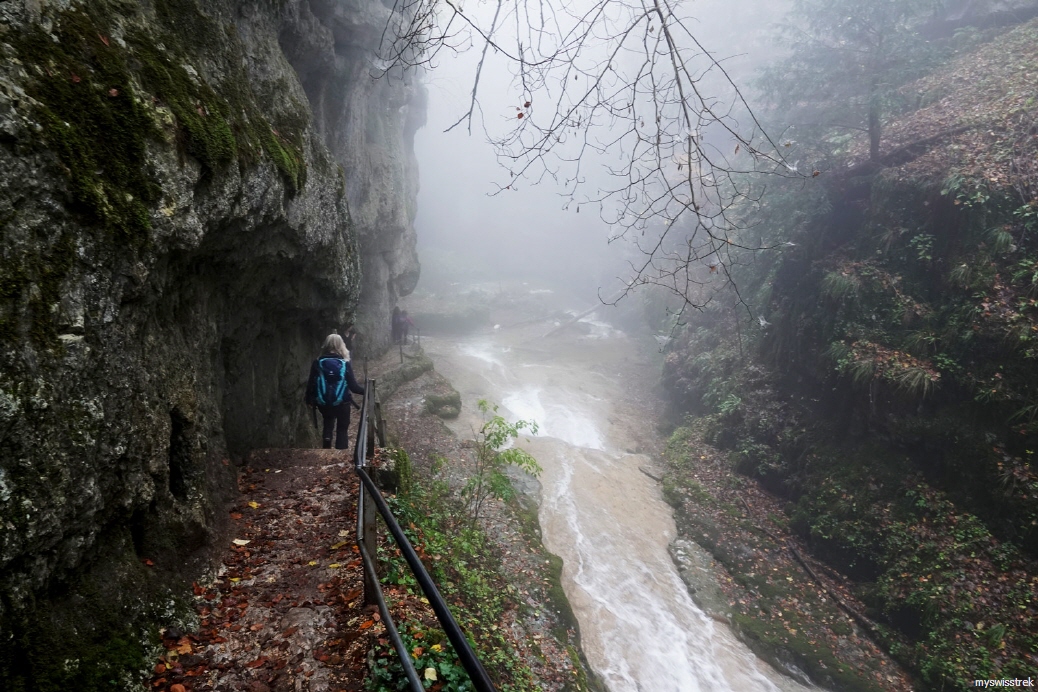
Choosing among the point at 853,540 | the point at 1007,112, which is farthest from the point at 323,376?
the point at 1007,112

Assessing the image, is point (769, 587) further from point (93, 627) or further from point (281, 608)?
point (93, 627)

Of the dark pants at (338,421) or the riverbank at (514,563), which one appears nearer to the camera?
the riverbank at (514,563)

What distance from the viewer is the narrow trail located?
3.09 meters

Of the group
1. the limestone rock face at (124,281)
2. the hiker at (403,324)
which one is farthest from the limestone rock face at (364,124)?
the limestone rock face at (124,281)

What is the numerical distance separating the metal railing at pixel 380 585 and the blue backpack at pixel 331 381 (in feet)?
4.55

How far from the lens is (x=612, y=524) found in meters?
12.4

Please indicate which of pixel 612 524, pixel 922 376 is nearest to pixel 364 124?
pixel 612 524

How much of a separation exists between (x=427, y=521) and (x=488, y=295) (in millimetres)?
34350

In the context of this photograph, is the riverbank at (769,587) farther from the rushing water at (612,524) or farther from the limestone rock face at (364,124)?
the limestone rock face at (364,124)

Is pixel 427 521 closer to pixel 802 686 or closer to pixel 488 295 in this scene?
pixel 802 686

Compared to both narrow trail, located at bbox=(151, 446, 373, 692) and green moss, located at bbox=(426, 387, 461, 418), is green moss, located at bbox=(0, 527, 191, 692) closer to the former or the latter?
narrow trail, located at bbox=(151, 446, 373, 692)

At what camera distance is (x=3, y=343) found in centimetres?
239

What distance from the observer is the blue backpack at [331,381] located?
7.14 meters

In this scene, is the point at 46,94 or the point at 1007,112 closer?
the point at 46,94
